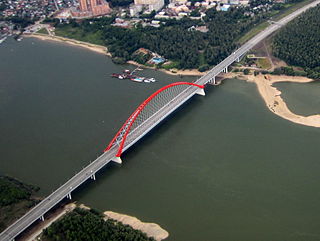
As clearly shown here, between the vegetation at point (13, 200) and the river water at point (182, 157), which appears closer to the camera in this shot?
the vegetation at point (13, 200)

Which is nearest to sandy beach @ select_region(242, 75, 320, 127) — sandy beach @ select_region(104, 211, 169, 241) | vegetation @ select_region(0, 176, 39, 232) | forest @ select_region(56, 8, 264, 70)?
forest @ select_region(56, 8, 264, 70)

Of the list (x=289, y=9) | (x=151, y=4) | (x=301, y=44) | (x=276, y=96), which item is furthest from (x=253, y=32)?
(x=151, y=4)

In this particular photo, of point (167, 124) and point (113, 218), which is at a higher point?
point (167, 124)

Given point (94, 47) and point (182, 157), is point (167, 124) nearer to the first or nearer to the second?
point (182, 157)

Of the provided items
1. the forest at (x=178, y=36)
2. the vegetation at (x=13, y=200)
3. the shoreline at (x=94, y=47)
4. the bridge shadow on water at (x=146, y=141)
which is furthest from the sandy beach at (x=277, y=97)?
the vegetation at (x=13, y=200)

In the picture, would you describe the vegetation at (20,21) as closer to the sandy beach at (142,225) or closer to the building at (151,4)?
the building at (151,4)

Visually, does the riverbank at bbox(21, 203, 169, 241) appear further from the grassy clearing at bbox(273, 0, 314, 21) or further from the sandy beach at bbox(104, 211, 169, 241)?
the grassy clearing at bbox(273, 0, 314, 21)

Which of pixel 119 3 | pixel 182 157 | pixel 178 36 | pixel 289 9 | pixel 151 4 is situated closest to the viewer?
pixel 182 157
